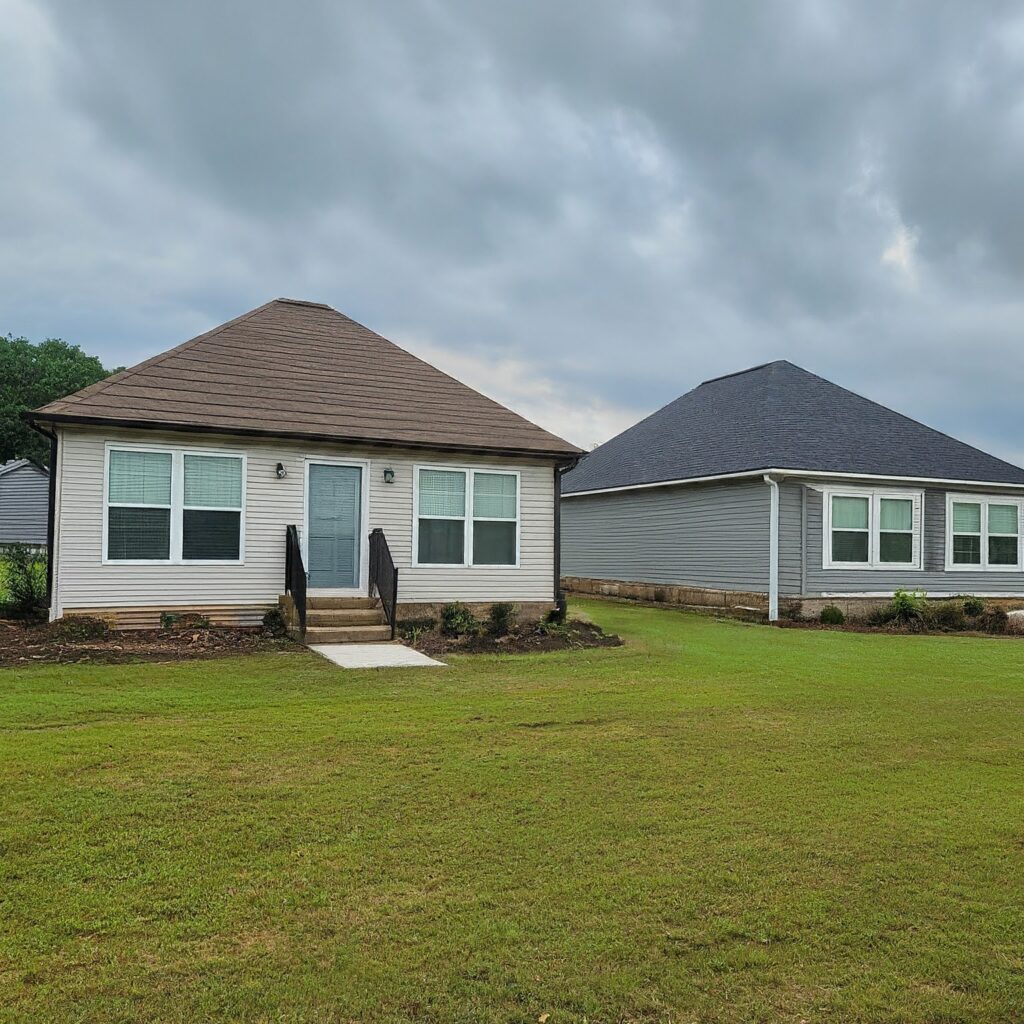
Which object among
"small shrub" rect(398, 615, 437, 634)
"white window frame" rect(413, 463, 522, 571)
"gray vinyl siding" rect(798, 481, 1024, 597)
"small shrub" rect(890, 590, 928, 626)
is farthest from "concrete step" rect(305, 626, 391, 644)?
"small shrub" rect(890, 590, 928, 626)

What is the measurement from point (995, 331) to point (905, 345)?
2007 millimetres

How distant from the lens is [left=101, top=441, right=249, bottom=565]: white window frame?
454 inches

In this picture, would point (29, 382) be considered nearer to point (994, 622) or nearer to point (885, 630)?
point (885, 630)

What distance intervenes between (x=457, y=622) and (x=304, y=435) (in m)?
3.60

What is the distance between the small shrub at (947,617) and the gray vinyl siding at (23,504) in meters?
35.6

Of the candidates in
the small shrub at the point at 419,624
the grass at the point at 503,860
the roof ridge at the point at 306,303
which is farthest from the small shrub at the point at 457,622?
the roof ridge at the point at 306,303

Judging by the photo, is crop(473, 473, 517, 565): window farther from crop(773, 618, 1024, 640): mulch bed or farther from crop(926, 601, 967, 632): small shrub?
crop(926, 601, 967, 632): small shrub

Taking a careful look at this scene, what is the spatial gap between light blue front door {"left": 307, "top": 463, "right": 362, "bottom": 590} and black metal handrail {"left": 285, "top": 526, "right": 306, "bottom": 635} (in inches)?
16.8

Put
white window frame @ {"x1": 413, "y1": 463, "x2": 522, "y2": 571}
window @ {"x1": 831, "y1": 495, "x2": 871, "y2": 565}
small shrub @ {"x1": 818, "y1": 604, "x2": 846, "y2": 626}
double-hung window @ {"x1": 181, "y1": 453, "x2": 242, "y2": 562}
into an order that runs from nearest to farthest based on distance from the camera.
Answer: double-hung window @ {"x1": 181, "y1": 453, "x2": 242, "y2": 562}
white window frame @ {"x1": 413, "y1": 463, "x2": 522, "y2": 571}
small shrub @ {"x1": 818, "y1": 604, "x2": 846, "y2": 626}
window @ {"x1": 831, "y1": 495, "x2": 871, "y2": 565}

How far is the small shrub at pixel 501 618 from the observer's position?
42.6 feet

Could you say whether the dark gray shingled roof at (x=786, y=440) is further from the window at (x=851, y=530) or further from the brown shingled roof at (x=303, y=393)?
the brown shingled roof at (x=303, y=393)

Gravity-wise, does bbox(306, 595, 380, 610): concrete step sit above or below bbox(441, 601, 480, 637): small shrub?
above

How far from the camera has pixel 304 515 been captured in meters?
12.7

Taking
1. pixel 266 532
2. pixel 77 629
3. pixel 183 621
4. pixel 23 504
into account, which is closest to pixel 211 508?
pixel 266 532
